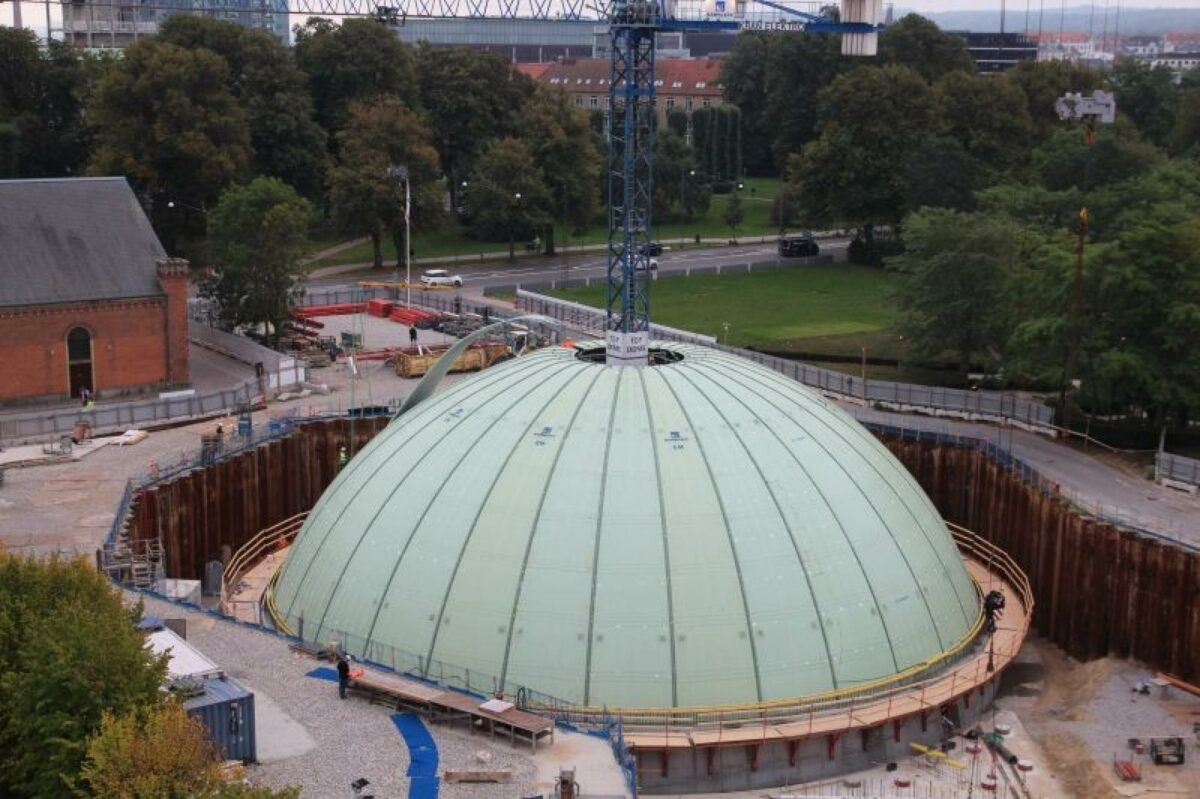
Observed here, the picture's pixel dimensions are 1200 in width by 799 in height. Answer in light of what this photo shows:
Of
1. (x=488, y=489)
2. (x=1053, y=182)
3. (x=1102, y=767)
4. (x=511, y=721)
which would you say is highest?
(x=1053, y=182)

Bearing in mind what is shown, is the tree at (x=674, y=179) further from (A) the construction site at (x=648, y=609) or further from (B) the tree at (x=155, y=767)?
(B) the tree at (x=155, y=767)

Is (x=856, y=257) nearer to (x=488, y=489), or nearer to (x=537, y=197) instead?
(x=537, y=197)

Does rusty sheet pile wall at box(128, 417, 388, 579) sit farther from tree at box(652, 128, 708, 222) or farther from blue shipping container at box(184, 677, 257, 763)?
tree at box(652, 128, 708, 222)

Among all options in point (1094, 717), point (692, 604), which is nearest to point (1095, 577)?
point (1094, 717)

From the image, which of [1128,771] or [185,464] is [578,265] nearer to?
[185,464]

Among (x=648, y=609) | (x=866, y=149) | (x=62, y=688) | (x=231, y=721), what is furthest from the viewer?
Answer: (x=866, y=149)

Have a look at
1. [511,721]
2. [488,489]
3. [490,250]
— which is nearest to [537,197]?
[490,250]
